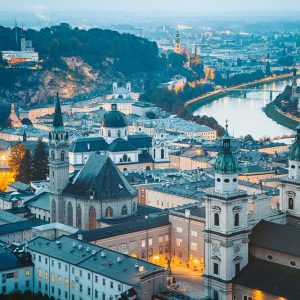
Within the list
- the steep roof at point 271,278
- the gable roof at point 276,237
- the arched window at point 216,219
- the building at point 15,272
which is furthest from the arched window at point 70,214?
the steep roof at point 271,278

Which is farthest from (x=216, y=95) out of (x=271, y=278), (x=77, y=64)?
(x=271, y=278)

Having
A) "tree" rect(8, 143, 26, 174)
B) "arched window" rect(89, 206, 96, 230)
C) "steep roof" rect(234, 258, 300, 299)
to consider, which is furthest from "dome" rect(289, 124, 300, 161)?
"tree" rect(8, 143, 26, 174)

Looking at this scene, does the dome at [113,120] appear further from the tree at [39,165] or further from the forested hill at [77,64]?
the forested hill at [77,64]

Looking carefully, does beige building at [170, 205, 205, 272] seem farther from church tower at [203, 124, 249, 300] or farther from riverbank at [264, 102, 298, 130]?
riverbank at [264, 102, 298, 130]

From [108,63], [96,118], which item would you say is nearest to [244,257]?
[96,118]

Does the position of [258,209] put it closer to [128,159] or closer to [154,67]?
[128,159]
